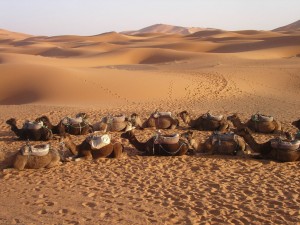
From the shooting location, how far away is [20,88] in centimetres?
2295

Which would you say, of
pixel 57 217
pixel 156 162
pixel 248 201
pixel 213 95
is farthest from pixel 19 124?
pixel 213 95

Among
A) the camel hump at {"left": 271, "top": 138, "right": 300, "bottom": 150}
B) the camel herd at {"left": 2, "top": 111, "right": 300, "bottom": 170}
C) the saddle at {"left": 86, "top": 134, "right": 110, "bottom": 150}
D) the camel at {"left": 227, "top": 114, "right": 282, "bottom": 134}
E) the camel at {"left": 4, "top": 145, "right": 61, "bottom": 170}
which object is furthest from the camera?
the camel at {"left": 227, "top": 114, "right": 282, "bottom": 134}

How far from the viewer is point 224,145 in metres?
9.51

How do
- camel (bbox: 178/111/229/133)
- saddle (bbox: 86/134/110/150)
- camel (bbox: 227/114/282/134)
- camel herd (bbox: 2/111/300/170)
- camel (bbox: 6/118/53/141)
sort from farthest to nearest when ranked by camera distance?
1. camel (bbox: 178/111/229/133)
2. camel (bbox: 227/114/282/134)
3. camel (bbox: 6/118/53/141)
4. saddle (bbox: 86/134/110/150)
5. camel herd (bbox: 2/111/300/170)

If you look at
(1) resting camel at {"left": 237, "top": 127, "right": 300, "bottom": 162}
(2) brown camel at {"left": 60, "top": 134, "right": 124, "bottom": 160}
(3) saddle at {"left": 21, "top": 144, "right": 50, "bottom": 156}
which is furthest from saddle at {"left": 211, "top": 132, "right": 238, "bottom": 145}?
(3) saddle at {"left": 21, "top": 144, "right": 50, "bottom": 156}

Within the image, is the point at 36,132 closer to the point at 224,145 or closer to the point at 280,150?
the point at 224,145

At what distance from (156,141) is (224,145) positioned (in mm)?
1511

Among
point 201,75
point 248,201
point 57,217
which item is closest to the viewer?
point 57,217

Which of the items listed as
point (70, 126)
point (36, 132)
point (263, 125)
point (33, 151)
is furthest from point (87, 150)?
point (263, 125)

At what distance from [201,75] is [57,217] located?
21209mm

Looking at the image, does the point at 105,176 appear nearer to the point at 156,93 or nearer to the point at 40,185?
the point at 40,185

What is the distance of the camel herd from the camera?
334 inches

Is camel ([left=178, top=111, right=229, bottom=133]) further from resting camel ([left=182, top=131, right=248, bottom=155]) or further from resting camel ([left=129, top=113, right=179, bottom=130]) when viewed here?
resting camel ([left=182, top=131, right=248, bottom=155])

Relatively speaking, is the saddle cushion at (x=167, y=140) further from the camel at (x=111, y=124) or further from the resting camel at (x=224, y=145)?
the camel at (x=111, y=124)
